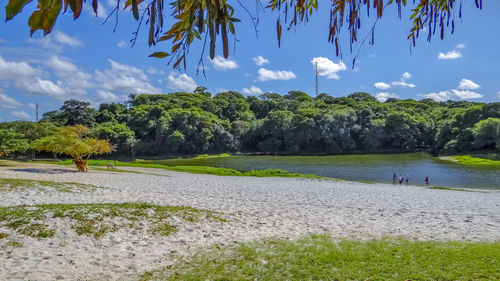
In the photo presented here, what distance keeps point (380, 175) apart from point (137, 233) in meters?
32.9

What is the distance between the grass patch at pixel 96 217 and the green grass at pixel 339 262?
2.17 meters

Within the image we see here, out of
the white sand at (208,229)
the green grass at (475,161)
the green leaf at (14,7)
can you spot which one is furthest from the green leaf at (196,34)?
the green grass at (475,161)

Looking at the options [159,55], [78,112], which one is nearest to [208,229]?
[159,55]

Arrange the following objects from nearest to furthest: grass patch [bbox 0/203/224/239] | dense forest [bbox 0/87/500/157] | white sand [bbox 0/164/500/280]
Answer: white sand [bbox 0/164/500/280], grass patch [bbox 0/203/224/239], dense forest [bbox 0/87/500/157]

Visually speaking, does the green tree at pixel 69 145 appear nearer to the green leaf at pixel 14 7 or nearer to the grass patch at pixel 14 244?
the grass patch at pixel 14 244

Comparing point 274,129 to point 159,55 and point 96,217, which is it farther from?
point 159,55

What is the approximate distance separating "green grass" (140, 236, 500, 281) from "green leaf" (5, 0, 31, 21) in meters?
4.39

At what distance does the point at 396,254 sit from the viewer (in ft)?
18.7

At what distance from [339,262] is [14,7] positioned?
5438 mm

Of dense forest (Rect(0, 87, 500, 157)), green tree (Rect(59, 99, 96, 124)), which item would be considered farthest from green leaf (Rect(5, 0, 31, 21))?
green tree (Rect(59, 99, 96, 124))

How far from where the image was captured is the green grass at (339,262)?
4.70 m

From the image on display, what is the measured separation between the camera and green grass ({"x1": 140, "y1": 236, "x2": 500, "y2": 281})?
4.70 meters

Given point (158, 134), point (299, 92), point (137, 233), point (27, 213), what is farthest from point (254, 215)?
point (299, 92)

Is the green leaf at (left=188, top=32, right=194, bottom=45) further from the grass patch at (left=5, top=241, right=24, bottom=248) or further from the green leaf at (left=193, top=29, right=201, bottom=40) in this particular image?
the grass patch at (left=5, top=241, right=24, bottom=248)
